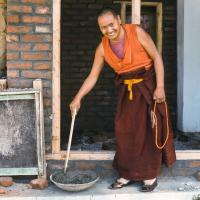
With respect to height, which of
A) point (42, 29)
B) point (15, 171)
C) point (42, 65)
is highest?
point (42, 29)

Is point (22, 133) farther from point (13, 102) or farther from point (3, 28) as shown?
point (3, 28)

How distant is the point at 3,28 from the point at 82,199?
178cm

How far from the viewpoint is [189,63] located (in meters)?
6.89

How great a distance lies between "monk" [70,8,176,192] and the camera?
4.30 metres

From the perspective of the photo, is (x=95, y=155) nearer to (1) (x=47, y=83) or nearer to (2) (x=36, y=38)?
(1) (x=47, y=83)

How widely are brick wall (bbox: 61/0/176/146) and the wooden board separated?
242 cm

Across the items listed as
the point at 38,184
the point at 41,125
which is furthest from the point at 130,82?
the point at 38,184

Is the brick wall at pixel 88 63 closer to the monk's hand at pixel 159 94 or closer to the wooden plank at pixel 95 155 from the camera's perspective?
the wooden plank at pixel 95 155

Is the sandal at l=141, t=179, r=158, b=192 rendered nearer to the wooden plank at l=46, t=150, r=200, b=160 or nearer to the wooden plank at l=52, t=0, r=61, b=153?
the wooden plank at l=46, t=150, r=200, b=160

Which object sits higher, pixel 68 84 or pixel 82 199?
pixel 68 84

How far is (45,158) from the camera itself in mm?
4617

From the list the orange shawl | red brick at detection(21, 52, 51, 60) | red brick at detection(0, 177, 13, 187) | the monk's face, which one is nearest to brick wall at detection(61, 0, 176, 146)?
red brick at detection(0, 177, 13, 187)

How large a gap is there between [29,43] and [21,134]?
82cm

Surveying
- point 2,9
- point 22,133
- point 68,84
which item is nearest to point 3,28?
point 2,9
